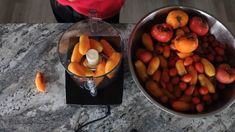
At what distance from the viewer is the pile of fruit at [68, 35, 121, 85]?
670 millimetres

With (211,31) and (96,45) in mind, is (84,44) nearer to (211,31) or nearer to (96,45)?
(96,45)

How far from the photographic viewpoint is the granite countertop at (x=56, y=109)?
2.40ft

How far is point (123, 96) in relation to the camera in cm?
77

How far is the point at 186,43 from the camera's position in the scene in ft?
2.33

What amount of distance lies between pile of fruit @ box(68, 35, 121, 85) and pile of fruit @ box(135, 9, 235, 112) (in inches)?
2.8

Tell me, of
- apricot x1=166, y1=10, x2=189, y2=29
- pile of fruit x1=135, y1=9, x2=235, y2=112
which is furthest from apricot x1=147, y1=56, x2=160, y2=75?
apricot x1=166, y1=10, x2=189, y2=29

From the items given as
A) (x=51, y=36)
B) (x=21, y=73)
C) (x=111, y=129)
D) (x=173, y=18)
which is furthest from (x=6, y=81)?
(x=173, y=18)

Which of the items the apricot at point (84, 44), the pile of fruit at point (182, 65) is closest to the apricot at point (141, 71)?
the pile of fruit at point (182, 65)

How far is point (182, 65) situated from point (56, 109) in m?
0.32

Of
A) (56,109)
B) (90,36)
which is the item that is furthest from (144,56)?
(56,109)

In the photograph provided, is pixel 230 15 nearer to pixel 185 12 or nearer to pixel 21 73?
pixel 185 12

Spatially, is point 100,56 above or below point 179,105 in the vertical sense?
above

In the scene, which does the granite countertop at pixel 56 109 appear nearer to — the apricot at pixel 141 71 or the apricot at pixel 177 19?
the apricot at pixel 141 71

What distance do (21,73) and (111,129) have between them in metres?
0.27
